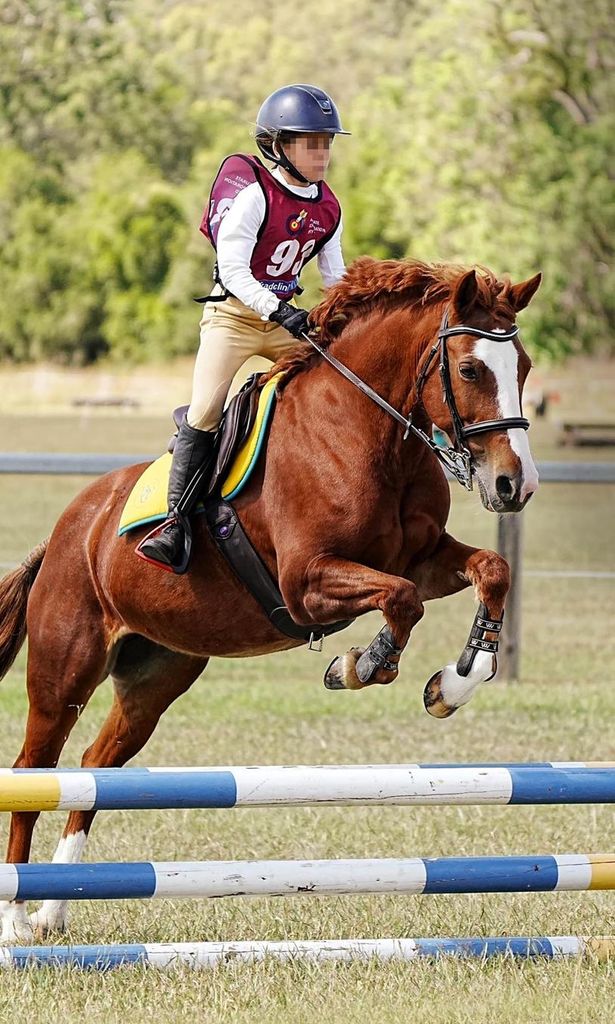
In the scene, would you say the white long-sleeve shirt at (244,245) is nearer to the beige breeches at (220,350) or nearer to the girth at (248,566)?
the beige breeches at (220,350)

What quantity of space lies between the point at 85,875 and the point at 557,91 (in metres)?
34.7

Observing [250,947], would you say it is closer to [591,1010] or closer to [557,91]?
[591,1010]

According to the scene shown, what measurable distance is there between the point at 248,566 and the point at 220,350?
75 cm

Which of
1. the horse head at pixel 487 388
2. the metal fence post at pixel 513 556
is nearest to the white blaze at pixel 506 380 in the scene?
the horse head at pixel 487 388

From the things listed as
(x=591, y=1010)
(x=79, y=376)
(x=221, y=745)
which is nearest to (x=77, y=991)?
(x=591, y=1010)

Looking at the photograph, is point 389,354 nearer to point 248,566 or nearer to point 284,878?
point 248,566

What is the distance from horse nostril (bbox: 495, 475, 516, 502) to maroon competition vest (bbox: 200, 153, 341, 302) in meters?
1.18

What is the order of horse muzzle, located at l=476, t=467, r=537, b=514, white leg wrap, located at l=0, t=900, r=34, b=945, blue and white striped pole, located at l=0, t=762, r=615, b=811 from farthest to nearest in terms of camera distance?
1. white leg wrap, located at l=0, t=900, r=34, b=945
2. horse muzzle, located at l=476, t=467, r=537, b=514
3. blue and white striped pole, located at l=0, t=762, r=615, b=811

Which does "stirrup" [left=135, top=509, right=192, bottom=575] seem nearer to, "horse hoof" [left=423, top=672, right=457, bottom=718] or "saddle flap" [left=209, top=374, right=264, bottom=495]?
"saddle flap" [left=209, top=374, right=264, bottom=495]

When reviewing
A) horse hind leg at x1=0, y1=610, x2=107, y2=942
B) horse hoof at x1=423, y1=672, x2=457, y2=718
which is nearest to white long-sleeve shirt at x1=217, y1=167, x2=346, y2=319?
horse hoof at x1=423, y1=672, x2=457, y2=718

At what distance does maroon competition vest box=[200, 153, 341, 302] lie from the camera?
4.94 metres

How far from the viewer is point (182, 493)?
512cm

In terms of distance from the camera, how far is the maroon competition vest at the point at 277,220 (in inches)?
194

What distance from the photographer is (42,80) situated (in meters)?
43.3
